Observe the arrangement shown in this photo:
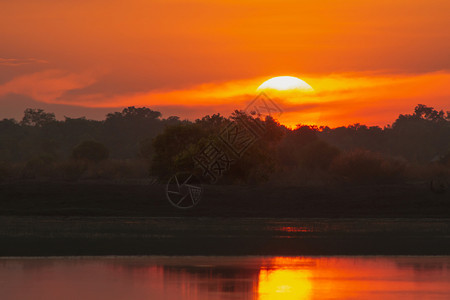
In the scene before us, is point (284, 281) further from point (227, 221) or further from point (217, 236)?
point (227, 221)

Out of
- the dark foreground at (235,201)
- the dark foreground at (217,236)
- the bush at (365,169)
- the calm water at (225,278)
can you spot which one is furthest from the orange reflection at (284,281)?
the bush at (365,169)

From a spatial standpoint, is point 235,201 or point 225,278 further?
point 235,201

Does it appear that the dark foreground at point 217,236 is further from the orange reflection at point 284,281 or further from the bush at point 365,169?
the bush at point 365,169

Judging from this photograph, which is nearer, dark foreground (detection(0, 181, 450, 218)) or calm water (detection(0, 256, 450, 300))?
calm water (detection(0, 256, 450, 300))

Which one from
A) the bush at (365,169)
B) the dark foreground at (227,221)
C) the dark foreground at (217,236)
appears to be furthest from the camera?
the bush at (365,169)

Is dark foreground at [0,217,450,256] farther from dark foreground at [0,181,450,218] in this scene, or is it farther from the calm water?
dark foreground at [0,181,450,218]

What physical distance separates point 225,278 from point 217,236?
1527 centimetres

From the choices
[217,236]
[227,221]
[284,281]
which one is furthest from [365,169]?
[284,281]

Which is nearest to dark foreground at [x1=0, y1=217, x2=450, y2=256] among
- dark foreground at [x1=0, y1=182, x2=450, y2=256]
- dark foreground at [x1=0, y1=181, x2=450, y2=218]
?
dark foreground at [x1=0, y1=182, x2=450, y2=256]

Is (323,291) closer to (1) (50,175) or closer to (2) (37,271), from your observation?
(2) (37,271)

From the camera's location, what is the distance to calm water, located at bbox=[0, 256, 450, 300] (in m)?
21.3

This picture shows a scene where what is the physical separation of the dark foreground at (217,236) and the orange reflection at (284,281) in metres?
4.76

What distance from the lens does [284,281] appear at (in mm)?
23859

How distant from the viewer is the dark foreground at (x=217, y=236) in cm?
3309
